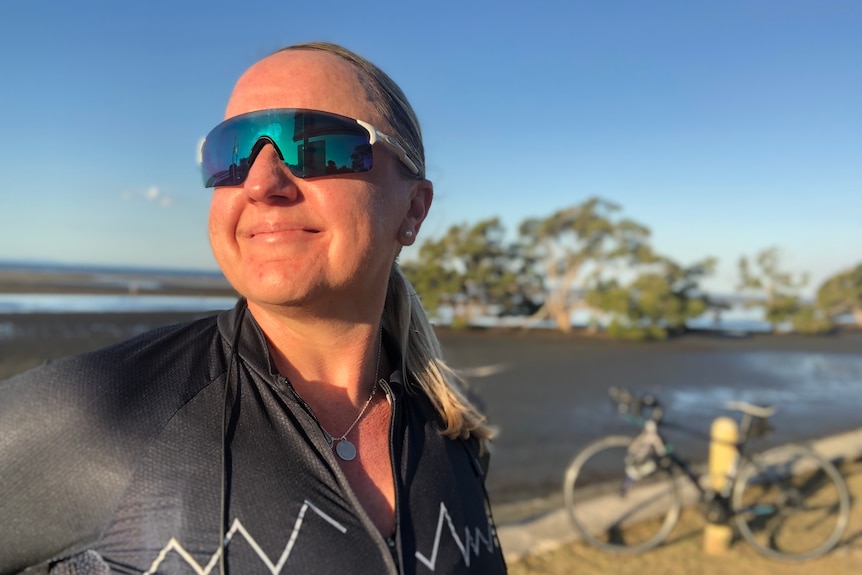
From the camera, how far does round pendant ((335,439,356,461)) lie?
56.6 inches

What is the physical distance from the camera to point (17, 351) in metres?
15.5

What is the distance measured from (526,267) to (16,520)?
23.5 m

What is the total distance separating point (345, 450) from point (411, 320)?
0.60 metres

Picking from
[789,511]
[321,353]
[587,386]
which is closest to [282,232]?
[321,353]

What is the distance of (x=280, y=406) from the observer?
4.39ft

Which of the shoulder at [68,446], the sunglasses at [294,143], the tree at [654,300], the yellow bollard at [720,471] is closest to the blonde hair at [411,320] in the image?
the sunglasses at [294,143]

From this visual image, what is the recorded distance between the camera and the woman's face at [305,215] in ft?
4.32

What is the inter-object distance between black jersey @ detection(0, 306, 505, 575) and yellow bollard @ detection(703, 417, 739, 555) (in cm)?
468

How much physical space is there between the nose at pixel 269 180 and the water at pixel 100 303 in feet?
79.8

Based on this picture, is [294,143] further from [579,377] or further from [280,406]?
[579,377]

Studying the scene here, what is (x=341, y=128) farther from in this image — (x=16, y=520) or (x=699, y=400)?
(x=699, y=400)

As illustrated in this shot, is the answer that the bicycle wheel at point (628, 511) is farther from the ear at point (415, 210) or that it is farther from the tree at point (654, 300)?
the tree at point (654, 300)

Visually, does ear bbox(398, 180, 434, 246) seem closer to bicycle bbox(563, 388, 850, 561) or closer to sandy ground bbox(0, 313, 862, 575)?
sandy ground bbox(0, 313, 862, 575)

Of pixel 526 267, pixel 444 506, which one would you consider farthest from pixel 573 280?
pixel 444 506
